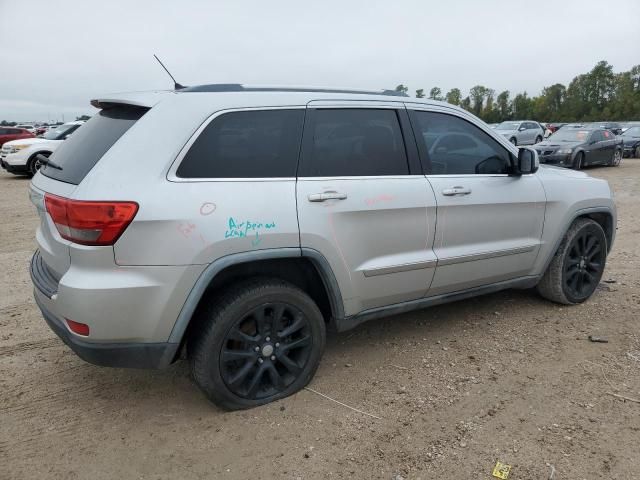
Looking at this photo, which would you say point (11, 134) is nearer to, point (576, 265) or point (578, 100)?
point (576, 265)

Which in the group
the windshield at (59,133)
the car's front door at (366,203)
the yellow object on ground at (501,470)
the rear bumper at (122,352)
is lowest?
the yellow object on ground at (501,470)

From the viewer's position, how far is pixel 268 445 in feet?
8.87

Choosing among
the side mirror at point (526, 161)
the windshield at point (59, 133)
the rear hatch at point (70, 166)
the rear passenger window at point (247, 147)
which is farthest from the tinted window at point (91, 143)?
the windshield at point (59, 133)

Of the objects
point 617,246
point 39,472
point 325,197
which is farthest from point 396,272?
point 617,246

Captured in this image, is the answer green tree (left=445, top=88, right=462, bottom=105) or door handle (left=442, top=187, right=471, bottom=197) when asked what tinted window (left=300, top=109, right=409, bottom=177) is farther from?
green tree (left=445, top=88, right=462, bottom=105)

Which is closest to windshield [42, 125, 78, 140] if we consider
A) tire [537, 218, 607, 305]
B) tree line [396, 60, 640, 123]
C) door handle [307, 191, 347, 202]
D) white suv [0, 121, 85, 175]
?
white suv [0, 121, 85, 175]

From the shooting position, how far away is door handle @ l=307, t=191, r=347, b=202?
9.61 ft

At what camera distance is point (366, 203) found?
3102 millimetres

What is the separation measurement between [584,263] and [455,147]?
5.84 ft

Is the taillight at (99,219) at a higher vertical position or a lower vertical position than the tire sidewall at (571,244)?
higher

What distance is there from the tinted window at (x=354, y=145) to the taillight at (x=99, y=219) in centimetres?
101

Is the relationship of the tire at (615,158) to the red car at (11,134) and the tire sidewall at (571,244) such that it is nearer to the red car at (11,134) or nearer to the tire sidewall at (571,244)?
the tire sidewall at (571,244)

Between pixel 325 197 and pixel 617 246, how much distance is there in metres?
5.19

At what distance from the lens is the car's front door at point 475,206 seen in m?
3.51
